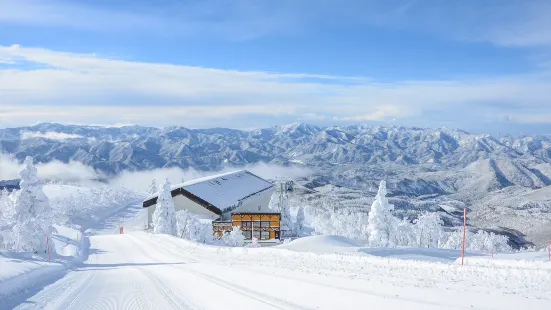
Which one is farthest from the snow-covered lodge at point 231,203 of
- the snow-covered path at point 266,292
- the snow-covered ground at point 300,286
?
the snow-covered path at point 266,292

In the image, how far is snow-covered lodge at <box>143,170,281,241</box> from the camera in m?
52.2

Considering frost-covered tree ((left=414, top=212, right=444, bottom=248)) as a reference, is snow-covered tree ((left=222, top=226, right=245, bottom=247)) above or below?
above

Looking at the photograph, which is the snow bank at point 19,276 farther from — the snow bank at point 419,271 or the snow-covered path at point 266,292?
the snow bank at point 419,271

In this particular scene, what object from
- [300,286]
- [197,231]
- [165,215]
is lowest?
[197,231]

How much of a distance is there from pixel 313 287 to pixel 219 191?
56104 millimetres

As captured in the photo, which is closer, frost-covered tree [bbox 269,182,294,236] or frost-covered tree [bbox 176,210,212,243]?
frost-covered tree [bbox 176,210,212,243]

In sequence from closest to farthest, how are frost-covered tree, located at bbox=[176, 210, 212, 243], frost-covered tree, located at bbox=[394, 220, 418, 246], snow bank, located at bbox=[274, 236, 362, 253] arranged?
snow bank, located at bbox=[274, 236, 362, 253] < frost-covered tree, located at bbox=[176, 210, 212, 243] < frost-covered tree, located at bbox=[394, 220, 418, 246]

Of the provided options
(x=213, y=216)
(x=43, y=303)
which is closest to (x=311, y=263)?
(x=43, y=303)

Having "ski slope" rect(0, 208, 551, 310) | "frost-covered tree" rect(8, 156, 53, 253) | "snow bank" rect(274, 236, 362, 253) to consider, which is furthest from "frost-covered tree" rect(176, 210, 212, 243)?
"ski slope" rect(0, 208, 551, 310)

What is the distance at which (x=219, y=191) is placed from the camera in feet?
225

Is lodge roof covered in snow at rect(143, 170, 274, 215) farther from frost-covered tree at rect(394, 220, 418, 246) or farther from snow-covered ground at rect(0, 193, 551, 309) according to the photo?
snow-covered ground at rect(0, 193, 551, 309)

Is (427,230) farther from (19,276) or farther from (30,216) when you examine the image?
(19,276)

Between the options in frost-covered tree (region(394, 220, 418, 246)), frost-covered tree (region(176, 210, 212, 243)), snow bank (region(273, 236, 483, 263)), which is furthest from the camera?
frost-covered tree (region(394, 220, 418, 246))

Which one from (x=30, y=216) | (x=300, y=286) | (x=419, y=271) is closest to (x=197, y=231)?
(x=30, y=216)
